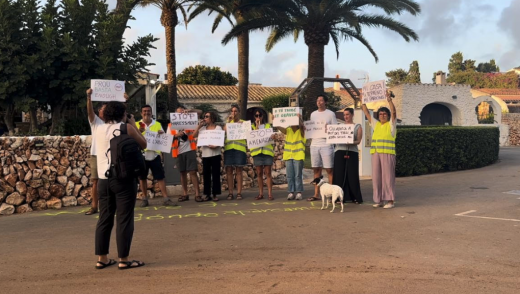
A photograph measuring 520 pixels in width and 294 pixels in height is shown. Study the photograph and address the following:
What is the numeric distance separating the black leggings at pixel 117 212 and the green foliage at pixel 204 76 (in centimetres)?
3858

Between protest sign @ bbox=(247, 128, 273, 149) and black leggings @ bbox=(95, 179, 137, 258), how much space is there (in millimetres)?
4746

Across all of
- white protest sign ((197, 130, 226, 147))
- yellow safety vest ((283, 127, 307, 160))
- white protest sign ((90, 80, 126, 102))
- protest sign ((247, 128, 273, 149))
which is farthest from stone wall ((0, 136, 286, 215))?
yellow safety vest ((283, 127, 307, 160))

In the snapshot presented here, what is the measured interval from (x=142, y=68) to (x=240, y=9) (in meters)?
6.89

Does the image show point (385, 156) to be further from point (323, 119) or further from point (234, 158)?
point (234, 158)

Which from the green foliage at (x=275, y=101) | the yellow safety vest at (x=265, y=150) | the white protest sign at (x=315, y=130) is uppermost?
the green foliage at (x=275, y=101)

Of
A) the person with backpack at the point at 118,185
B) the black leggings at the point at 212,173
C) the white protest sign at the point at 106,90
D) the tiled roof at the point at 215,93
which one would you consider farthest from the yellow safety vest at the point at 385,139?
the tiled roof at the point at 215,93

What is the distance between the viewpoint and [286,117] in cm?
980

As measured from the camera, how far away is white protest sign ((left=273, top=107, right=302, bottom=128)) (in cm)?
970

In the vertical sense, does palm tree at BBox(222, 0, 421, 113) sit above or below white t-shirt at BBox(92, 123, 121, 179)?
above

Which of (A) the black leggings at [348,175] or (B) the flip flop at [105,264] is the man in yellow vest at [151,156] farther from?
(B) the flip flop at [105,264]

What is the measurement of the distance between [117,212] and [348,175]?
17.4 ft

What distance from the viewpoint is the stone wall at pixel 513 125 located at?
121ft

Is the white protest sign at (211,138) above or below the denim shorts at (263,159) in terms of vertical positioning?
above

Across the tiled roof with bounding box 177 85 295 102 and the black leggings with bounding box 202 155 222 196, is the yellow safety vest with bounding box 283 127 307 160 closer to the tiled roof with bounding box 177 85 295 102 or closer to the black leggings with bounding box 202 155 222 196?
the black leggings with bounding box 202 155 222 196
